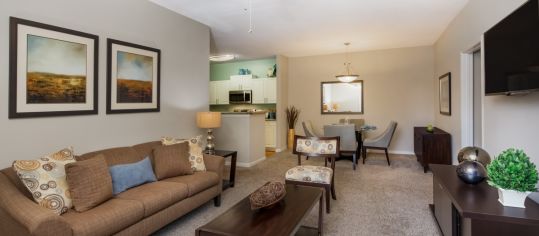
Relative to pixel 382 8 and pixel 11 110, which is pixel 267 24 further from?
pixel 11 110

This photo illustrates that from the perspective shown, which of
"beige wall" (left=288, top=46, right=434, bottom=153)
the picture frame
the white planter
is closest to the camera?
the white planter

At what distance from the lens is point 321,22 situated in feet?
14.3

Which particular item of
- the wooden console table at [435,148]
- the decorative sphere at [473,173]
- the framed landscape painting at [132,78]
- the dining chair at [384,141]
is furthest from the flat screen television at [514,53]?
the framed landscape painting at [132,78]

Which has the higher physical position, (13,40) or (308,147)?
(13,40)

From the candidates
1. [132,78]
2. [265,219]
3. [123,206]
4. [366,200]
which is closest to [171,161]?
[123,206]

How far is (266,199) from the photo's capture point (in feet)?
6.44

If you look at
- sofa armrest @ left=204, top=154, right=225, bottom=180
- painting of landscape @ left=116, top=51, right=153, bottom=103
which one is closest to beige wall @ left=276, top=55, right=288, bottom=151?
sofa armrest @ left=204, top=154, right=225, bottom=180

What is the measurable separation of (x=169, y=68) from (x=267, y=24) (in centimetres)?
173

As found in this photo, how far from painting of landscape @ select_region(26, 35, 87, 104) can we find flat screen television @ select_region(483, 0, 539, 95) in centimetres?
363

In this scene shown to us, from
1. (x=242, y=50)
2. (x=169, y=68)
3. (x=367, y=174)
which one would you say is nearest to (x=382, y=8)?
(x=367, y=174)

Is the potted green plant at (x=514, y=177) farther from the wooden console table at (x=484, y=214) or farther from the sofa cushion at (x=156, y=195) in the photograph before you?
the sofa cushion at (x=156, y=195)

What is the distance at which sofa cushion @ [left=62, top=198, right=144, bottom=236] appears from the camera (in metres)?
1.82

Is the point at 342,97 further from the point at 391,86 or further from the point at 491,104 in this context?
the point at 491,104

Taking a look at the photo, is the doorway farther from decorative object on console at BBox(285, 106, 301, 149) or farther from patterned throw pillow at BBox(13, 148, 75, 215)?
patterned throw pillow at BBox(13, 148, 75, 215)
